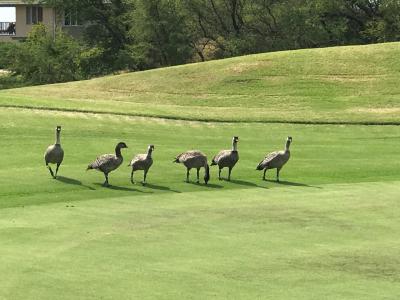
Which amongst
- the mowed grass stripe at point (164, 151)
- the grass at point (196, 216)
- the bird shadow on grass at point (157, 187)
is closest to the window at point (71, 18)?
the grass at point (196, 216)

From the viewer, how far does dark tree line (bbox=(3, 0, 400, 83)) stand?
268ft

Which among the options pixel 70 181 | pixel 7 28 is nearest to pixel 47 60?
pixel 7 28

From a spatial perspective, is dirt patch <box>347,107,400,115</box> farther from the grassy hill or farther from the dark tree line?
the dark tree line

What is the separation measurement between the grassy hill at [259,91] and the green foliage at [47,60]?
76.5 ft

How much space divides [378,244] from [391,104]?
35.6 metres

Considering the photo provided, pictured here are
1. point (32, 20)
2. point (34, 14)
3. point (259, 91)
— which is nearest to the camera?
point (259, 91)

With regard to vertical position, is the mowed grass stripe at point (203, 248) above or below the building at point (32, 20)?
below

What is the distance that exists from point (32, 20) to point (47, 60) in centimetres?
2533

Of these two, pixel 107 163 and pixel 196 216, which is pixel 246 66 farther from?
→ pixel 196 216

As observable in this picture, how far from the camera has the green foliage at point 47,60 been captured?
83.6 metres

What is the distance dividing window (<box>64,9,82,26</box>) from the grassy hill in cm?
3703

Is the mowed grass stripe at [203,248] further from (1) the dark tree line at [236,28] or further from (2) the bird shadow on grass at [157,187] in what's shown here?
(1) the dark tree line at [236,28]

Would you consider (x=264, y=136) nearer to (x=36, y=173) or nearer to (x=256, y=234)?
(x=36, y=173)

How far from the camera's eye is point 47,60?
3278 inches
